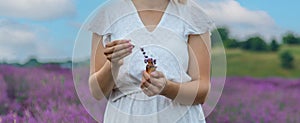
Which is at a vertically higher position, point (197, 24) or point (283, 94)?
point (197, 24)

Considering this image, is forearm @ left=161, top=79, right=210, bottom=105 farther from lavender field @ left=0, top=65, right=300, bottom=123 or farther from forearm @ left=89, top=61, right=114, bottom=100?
lavender field @ left=0, top=65, right=300, bottom=123

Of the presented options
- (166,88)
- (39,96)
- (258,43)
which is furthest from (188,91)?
(258,43)

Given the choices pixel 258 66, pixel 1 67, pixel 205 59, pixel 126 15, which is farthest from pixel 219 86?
pixel 258 66

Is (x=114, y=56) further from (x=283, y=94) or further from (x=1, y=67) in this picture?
(x=283, y=94)

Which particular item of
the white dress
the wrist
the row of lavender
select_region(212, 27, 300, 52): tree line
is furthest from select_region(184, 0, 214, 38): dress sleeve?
select_region(212, 27, 300, 52): tree line

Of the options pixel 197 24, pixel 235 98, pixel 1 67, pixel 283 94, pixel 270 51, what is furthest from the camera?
pixel 270 51
